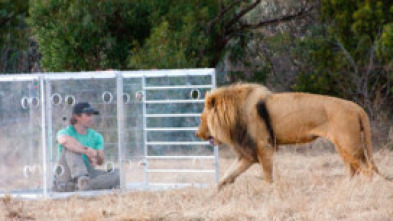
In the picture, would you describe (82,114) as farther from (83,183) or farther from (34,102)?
(83,183)

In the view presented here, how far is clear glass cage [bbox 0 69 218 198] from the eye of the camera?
9.26 meters

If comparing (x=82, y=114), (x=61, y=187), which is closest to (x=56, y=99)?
(x=82, y=114)

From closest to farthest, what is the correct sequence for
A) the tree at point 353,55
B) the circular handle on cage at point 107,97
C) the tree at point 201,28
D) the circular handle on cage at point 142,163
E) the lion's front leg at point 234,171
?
the lion's front leg at point 234,171
the circular handle on cage at point 107,97
the circular handle on cage at point 142,163
the tree at point 353,55
the tree at point 201,28

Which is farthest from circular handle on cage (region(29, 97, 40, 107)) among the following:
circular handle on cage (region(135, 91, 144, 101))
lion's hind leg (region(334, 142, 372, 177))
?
lion's hind leg (region(334, 142, 372, 177))

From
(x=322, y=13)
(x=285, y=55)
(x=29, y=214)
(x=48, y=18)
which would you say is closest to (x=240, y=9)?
(x=285, y=55)

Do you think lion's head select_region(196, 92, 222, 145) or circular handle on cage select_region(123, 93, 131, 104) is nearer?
lion's head select_region(196, 92, 222, 145)

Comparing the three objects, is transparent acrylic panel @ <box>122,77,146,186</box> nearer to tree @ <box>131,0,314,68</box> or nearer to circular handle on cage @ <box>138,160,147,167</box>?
circular handle on cage @ <box>138,160,147,167</box>

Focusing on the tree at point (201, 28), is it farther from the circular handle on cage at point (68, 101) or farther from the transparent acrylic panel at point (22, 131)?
the transparent acrylic panel at point (22, 131)

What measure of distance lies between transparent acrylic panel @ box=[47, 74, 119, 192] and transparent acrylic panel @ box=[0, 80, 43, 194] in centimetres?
15

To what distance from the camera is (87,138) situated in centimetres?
936

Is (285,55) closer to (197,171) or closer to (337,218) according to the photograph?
(197,171)

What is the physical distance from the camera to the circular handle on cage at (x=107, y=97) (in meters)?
9.51

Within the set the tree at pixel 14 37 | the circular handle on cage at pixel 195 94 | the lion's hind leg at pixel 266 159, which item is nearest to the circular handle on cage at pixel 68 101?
the circular handle on cage at pixel 195 94

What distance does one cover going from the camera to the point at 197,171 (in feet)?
32.1
